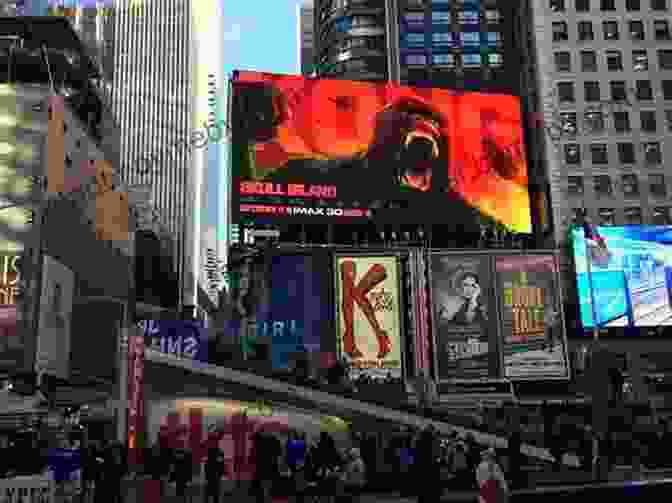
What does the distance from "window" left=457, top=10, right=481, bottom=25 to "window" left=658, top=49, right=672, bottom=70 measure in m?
42.0

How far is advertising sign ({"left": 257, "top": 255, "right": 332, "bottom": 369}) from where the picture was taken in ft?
188

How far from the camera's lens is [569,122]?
7119 cm

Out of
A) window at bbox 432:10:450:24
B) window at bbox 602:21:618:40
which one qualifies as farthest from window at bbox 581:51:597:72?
window at bbox 432:10:450:24

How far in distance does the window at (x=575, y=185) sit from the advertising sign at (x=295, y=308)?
2438cm

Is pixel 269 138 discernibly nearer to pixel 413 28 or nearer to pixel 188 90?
pixel 413 28

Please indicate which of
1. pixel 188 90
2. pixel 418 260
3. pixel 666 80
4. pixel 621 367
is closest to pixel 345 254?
pixel 418 260

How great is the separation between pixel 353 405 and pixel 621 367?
115ft

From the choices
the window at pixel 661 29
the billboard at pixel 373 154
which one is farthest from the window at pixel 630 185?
the window at pixel 661 29

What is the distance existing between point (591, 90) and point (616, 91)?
7.31 ft

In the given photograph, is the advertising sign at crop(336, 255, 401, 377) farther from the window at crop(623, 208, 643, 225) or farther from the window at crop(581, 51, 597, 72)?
the window at crop(581, 51, 597, 72)

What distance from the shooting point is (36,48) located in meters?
57.5

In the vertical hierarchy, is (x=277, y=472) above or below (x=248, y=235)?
below

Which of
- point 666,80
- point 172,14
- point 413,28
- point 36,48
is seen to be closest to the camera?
point 36,48

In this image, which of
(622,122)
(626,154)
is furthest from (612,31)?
(626,154)
